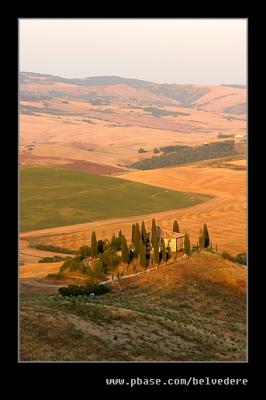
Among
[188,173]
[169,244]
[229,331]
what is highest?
[188,173]

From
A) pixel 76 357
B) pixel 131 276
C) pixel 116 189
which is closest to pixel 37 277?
pixel 131 276

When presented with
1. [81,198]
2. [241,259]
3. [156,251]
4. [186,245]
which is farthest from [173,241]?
[81,198]

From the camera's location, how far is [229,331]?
34625 millimetres

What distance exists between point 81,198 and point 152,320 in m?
74.1

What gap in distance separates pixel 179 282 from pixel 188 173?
312ft

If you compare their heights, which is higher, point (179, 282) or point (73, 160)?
point (73, 160)

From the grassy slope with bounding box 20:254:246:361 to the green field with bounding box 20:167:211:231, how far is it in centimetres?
4710

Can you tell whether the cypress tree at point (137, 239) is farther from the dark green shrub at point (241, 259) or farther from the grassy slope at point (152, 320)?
the dark green shrub at point (241, 259)

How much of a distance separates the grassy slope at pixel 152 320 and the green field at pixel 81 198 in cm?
4710

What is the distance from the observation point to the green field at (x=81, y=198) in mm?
94250

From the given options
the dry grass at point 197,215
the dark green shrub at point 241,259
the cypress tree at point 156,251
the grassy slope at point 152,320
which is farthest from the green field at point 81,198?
the grassy slope at point 152,320

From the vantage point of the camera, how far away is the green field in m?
94.2

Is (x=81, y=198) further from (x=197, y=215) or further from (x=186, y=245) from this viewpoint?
(x=186, y=245)

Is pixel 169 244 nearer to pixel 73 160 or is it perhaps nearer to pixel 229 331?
pixel 229 331
